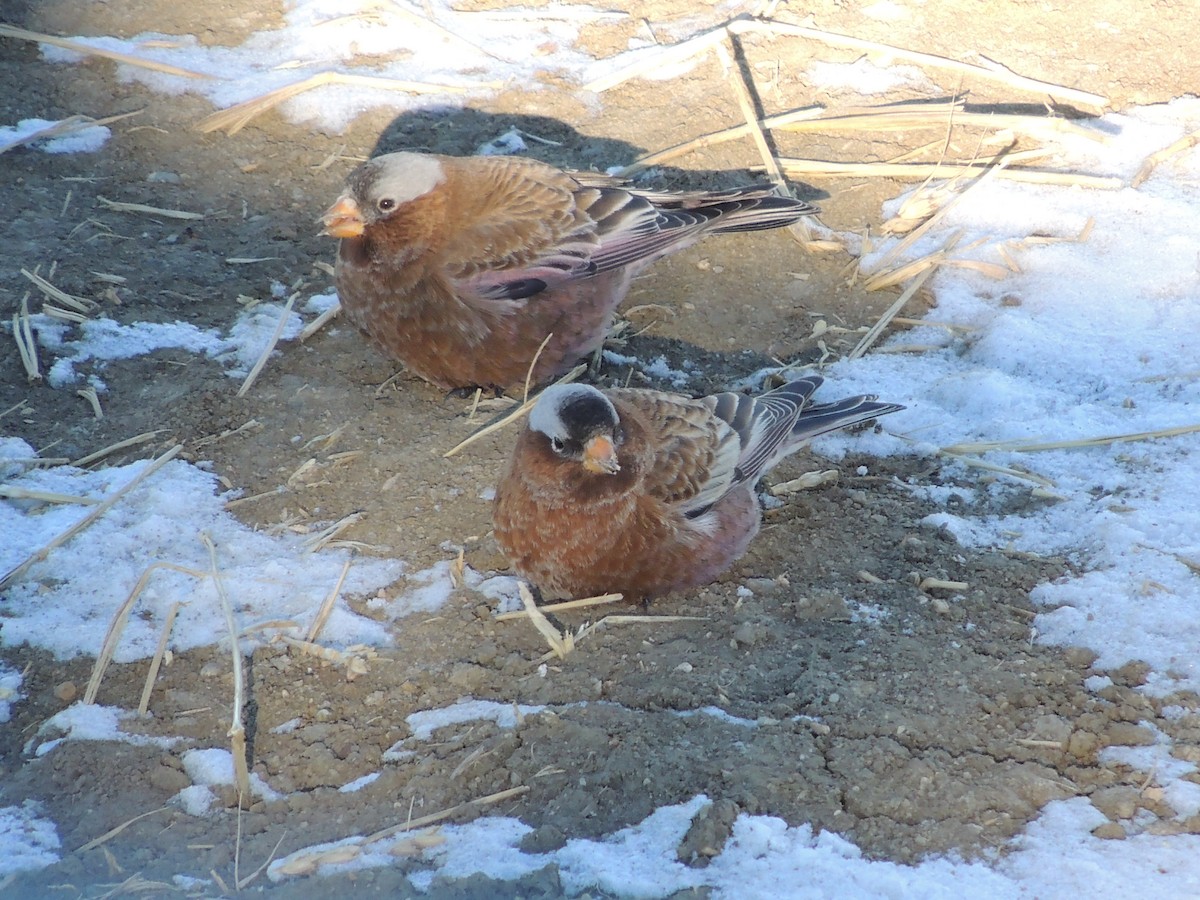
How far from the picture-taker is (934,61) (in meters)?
7.11

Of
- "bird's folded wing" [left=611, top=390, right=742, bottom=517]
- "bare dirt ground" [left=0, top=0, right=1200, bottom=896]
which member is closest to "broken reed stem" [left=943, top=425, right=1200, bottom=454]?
"bare dirt ground" [left=0, top=0, right=1200, bottom=896]

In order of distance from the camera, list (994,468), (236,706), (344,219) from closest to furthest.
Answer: (236,706) → (994,468) → (344,219)

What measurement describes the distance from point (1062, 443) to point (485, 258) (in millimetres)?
2635

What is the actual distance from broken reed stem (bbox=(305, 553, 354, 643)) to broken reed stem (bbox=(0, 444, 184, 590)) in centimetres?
100

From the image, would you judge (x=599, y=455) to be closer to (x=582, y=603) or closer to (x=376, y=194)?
(x=582, y=603)

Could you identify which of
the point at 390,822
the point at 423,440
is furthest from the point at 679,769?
the point at 423,440

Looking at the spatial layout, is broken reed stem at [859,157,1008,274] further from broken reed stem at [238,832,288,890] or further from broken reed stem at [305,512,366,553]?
broken reed stem at [238,832,288,890]

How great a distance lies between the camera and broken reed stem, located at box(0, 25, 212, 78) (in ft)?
23.1

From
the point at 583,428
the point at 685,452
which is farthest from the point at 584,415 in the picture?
the point at 685,452

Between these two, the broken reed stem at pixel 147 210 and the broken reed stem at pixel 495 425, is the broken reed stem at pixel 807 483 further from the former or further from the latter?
the broken reed stem at pixel 147 210

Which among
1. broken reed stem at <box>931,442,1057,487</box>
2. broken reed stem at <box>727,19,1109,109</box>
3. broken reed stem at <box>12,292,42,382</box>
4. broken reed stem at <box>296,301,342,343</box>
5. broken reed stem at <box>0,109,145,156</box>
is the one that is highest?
broken reed stem at <box>727,19,1109,109</box>

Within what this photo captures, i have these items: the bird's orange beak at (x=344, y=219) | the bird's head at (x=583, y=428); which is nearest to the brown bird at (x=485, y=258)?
the bird's orange beak at (x=344, y=219)

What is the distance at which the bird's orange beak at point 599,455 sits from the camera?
13.1 feet

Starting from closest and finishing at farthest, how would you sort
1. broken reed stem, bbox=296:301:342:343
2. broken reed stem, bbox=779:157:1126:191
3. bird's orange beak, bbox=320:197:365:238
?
bird's orange beak, bbox=320:197:365:238, broken reed stem, bbox=296:301:342:343, broken reed stem, bbox=779:157:1126:191
